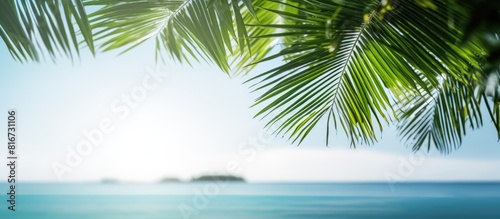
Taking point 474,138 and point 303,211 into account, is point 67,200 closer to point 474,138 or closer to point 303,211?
point 303,211

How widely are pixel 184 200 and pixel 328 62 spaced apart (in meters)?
14.6

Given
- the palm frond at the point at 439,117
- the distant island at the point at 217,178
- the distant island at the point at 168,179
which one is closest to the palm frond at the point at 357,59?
the palm frond at the point at 439,117

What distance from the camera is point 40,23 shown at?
0.90 meters

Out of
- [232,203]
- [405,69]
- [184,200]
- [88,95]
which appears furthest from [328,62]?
[88,95]

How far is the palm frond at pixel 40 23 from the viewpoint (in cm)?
87

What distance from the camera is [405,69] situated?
3.42 feet

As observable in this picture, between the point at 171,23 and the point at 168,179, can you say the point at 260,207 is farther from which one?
the point at 171,23

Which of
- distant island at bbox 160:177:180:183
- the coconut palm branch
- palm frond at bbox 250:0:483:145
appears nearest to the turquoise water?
distant island at bbox 160:177:180:183

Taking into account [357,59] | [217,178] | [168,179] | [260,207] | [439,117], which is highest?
[357,59]

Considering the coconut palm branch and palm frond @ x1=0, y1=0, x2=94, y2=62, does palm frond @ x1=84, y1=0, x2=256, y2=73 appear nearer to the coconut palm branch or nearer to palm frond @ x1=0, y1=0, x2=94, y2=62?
the coconut palm branch

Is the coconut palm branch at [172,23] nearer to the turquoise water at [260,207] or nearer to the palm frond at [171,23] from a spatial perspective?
the palm frond at [171,23]

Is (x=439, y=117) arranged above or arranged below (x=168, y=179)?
above

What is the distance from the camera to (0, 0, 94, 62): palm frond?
871 mm

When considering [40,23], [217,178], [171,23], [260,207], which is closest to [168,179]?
[217,178]
